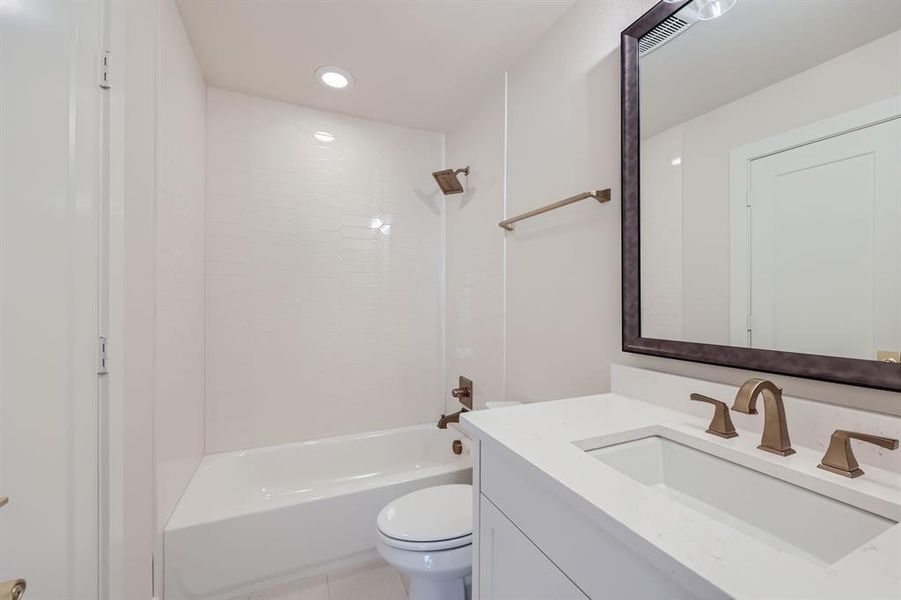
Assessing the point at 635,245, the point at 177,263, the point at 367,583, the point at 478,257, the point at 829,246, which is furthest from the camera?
the point at 478,257

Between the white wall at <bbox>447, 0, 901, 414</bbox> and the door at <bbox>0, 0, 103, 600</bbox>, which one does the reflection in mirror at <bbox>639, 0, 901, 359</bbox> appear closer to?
the white wall at <bbox>447, 0, 901, 414</bbox>

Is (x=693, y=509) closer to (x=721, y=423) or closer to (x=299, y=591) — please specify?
(x=721, y=423)

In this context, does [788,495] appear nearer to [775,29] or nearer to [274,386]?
[775,29]

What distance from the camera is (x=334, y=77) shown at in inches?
75.6

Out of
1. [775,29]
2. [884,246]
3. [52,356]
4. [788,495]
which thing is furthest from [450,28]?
[788,495]

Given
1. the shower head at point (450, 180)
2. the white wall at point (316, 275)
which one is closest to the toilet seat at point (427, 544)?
the white wall at point (316, 275)

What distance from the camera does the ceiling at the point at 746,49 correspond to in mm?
751

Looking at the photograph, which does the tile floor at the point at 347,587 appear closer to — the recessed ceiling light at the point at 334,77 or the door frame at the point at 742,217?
the door frame at the point at 742,217

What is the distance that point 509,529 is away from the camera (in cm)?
78

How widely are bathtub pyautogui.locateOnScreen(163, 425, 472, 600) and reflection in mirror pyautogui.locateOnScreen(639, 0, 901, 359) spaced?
1391mm

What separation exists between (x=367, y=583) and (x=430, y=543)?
64cm

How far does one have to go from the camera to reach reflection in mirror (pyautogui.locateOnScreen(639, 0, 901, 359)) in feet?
2.31

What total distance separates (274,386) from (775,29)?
2.52m

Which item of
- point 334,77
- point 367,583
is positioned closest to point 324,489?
point 367,583
